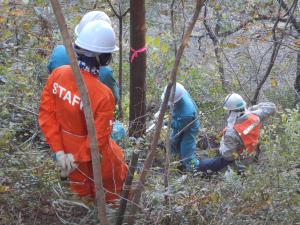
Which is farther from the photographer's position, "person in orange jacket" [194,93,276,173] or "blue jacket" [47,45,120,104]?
"person in orange jacket" [194,93,276,173]

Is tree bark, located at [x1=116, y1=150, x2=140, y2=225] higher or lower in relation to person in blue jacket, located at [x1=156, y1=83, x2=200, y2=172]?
higher

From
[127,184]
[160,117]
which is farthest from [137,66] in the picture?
[160,117]

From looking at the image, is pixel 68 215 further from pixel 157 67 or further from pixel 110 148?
pixel 157 67

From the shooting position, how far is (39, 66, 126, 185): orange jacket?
323 cm

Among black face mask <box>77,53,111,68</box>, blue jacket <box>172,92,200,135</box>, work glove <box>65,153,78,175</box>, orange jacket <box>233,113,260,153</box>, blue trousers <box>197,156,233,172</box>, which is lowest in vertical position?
blue trousers <box>197,156,233,172</box>

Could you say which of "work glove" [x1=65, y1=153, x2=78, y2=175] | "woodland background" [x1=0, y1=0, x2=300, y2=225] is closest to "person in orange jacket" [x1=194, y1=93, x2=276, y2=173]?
"woodland background" [x1=0, y1=0, x2=300, y2=225]

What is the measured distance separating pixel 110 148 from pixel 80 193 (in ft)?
1.40

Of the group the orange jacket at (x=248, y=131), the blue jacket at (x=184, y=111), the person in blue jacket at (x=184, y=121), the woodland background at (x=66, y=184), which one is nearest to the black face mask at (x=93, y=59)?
the woodland background at (x=66, y=184)

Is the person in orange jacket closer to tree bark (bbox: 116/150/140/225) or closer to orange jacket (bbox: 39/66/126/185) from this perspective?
orange jacket (bbox: 39/66/126/185)

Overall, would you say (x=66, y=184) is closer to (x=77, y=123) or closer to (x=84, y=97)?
(x=77, y=123)

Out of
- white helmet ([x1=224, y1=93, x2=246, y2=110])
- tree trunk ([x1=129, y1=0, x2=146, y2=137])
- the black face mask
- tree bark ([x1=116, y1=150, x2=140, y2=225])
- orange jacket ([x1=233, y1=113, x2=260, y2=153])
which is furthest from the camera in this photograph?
white helmet ([x1=224, y1=93, x2=246, y2=110])

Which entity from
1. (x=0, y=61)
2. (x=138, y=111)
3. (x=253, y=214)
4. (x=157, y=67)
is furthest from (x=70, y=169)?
(x=157, y=67)

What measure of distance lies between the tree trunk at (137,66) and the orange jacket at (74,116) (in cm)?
101

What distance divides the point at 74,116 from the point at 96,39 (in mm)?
546
